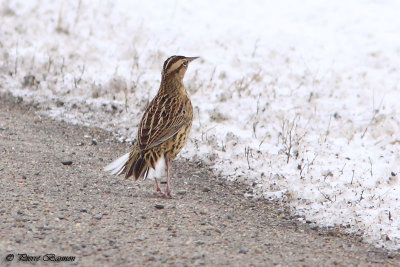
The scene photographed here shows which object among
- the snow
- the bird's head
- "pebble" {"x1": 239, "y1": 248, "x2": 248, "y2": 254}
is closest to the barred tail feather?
the bird's head

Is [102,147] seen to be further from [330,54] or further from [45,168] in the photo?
[330,54]

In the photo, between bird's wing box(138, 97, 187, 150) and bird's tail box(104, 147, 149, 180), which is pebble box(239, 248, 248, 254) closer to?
bird's tail box(104, 147, 149, 180)

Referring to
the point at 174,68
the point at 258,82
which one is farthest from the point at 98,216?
the point at 258,82

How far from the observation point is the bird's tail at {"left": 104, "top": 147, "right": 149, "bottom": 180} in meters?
6.95

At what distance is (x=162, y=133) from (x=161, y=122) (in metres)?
0.14

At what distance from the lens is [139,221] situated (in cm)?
624

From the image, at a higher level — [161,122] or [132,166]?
[161,122]

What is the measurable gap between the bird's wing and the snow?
117 centimetres

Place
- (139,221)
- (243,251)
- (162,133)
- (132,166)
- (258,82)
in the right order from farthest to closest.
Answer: (258,82), (162,133), (132,166), (139,221), (243,251)

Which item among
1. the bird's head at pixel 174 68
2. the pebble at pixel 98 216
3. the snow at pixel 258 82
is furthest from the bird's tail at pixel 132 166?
the snow at pixel 258 82

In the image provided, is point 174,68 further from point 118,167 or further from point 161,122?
point 118,167

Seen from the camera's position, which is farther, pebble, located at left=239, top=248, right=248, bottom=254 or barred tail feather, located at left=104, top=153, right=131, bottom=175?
barred tail feather, located at left=104, top=153, right=131, bottom=175

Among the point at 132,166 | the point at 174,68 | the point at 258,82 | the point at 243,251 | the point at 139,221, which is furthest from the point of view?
the point at 258,82

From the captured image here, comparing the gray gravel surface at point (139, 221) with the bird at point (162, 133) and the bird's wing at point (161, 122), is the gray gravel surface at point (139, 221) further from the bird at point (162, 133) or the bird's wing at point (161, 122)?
the bird's wing at point (161, 122)
